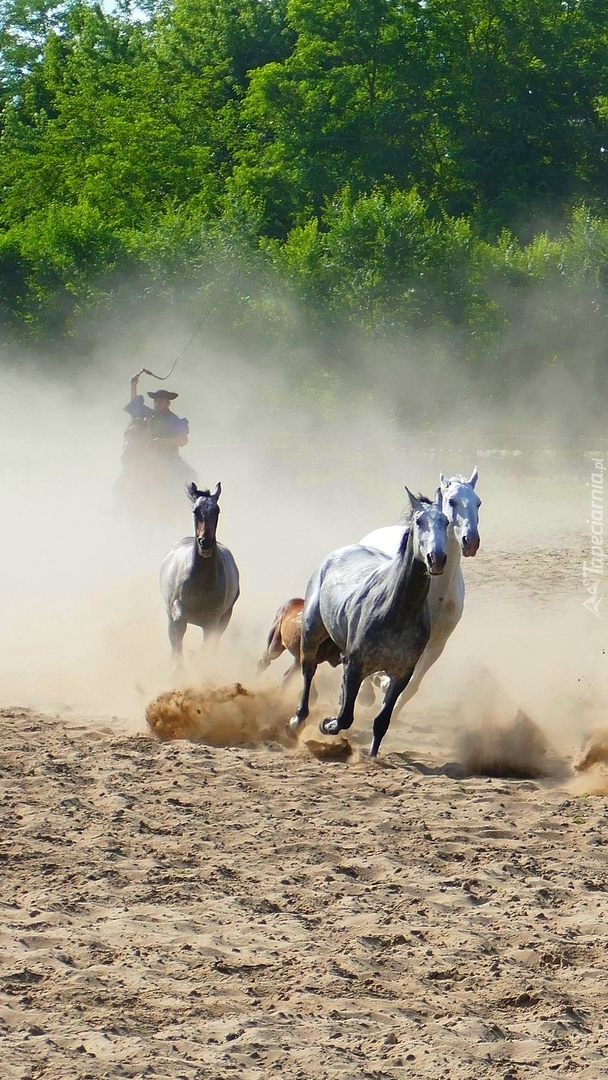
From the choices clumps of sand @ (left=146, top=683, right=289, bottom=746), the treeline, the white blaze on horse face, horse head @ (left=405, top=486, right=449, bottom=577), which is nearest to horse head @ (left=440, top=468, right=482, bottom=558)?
horse head @ (left=405, top=486, right=449, bottom=577)

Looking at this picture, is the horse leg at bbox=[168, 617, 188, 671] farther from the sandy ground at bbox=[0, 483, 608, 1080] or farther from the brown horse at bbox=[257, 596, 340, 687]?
the sandy ground at bbox=[0, 483, 608, 1080]

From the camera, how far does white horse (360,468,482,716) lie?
8023 mm

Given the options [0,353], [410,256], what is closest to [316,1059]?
[410,256]

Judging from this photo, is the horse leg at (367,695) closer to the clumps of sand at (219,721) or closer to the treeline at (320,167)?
the clumps of sand at (219,721)

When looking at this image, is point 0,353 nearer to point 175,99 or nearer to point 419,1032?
point 175,99

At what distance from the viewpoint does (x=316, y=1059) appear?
4062 mm

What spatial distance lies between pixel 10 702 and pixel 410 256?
2295 cm

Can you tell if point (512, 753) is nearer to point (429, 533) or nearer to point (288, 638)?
point (429, 533)

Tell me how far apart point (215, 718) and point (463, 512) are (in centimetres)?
197

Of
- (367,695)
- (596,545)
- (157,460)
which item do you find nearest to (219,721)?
(367,695)

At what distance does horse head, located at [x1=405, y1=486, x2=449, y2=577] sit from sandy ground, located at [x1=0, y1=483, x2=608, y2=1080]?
118 centimetres

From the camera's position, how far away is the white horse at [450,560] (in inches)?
316

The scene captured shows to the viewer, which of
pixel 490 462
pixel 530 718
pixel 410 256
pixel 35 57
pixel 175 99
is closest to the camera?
pixel 530 718

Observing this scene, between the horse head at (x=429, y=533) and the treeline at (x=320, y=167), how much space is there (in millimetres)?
23407
